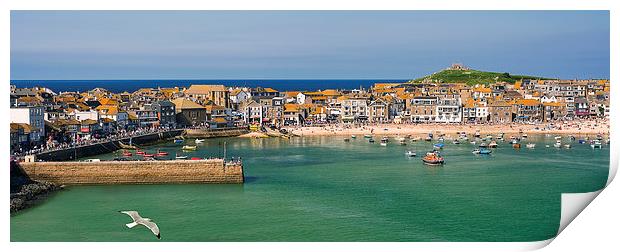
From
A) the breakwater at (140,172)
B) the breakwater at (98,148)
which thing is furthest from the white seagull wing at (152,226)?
the breakwater at (98,148)

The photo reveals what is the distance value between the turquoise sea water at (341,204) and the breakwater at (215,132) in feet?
18.9

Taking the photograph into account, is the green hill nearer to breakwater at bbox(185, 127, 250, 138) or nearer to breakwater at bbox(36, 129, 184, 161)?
breakwater at bbox(185, 127, 250, 138)

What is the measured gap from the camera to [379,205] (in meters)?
8.73

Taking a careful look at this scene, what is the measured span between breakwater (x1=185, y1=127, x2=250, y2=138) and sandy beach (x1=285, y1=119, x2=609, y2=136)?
1.30 m

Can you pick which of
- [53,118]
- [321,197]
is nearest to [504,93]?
[53,118]

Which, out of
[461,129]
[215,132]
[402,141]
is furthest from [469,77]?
[402,141]

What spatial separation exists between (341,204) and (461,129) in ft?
39.1

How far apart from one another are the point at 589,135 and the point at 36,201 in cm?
1354

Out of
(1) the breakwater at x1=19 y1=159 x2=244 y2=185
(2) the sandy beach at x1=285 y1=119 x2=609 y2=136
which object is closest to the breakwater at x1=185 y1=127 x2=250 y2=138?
(2) the sandy beach at x1=285 y1=119 x2=609 y2=136

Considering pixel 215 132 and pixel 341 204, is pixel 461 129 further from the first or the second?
pixel 341 204

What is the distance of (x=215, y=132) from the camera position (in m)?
19.2

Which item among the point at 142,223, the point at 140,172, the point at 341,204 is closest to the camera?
the point at 142,223
